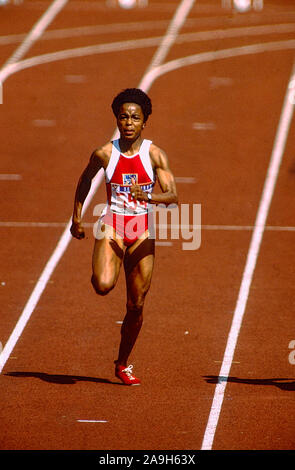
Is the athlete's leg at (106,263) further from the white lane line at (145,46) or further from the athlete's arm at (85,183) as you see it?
the white lane line at (145,46)

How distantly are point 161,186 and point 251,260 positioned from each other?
520 centimetres

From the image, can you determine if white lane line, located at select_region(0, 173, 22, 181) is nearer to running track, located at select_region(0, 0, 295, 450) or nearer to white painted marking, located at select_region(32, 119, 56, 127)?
running track, located at select_region(0, 0, 295, 450)

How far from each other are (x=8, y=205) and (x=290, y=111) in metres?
7.21

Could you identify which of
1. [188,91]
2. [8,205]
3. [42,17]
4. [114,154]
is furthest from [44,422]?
[42,17]

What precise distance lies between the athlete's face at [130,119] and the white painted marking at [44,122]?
12.1 metres

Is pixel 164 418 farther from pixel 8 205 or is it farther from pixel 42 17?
pixel 42 17

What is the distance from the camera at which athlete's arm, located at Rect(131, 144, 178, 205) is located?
29.5 ft

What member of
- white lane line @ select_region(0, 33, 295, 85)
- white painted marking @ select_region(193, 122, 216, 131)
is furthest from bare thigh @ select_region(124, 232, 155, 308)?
white lane line @ select_region(0, 33, 295, 85)

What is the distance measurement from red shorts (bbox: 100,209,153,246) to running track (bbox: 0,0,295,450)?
Answer: 131 cm

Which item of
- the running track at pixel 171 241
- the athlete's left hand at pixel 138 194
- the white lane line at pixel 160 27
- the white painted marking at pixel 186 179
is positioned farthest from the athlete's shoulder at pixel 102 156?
the white lane line at pixel 160 27

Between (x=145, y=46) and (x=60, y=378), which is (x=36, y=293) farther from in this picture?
(x=145, y=46)

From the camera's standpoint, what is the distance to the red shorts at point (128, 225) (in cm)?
961

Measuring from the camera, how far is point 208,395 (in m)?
9.80
